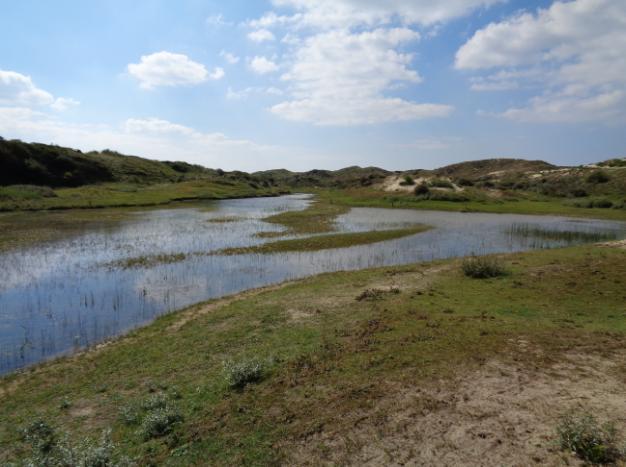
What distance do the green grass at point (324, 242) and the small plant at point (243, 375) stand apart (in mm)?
18848

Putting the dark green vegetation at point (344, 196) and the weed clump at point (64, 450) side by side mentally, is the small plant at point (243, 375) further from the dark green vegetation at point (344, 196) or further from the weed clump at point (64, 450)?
the dark green vegetation at point (344, 196)

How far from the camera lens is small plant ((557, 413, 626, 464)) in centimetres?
562

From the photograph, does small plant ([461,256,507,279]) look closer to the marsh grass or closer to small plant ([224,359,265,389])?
small plant ([224,359,265,389])

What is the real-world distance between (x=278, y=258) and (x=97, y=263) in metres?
11.4

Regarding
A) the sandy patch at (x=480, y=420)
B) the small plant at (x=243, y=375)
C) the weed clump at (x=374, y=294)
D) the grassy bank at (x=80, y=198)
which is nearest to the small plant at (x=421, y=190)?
the grassy bank at (x=80, y=198)

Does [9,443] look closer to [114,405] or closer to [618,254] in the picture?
[114,405]

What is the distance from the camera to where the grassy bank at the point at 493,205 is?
55938 millimetres

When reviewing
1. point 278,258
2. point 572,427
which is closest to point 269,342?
point 572,427

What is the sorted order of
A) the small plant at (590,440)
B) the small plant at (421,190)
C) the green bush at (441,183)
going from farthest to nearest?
the green bush at (441,183), the small plant at (421,190), the small plant at (590,440)

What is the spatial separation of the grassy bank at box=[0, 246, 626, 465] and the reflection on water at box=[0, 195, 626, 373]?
8.09ft

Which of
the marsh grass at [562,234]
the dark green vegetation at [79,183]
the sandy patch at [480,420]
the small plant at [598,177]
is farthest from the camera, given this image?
the small plant at [598,177]

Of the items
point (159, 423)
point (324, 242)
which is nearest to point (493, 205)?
point (324, 242)

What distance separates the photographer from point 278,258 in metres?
26.3

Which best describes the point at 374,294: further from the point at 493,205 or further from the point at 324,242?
the point at 493,205
